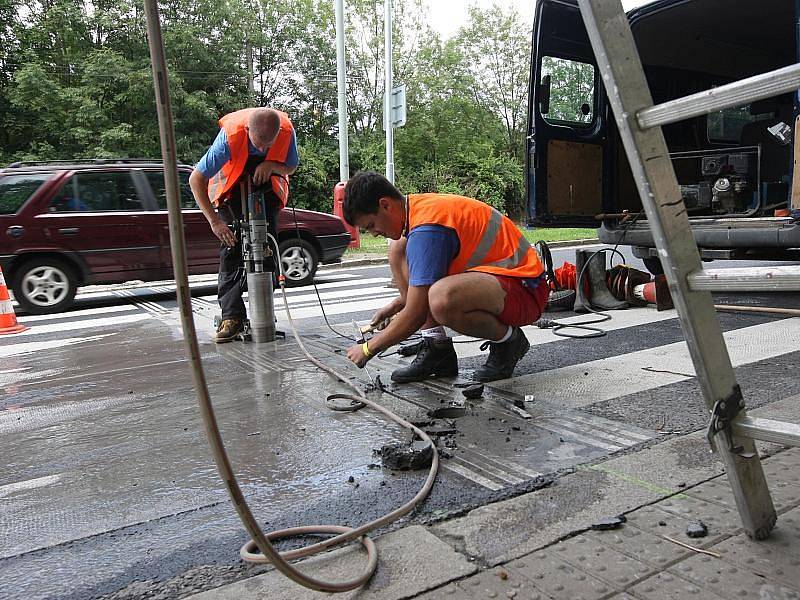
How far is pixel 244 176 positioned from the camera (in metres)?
4.76

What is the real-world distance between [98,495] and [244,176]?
9.72 feet

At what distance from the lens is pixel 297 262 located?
891cm

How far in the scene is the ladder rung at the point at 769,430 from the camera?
4.74 ft

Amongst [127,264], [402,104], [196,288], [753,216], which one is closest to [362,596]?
[753,216]

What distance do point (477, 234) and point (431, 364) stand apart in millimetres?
817

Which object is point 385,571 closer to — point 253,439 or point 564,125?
point 253,439

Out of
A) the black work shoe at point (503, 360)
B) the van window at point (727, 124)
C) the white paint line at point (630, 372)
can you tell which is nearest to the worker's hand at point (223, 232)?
the black work shoe at point (503, 360)

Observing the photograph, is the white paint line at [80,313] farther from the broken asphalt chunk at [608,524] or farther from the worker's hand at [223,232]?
the broken asphalt chunk at [608,524]

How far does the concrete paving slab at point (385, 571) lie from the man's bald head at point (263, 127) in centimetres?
333

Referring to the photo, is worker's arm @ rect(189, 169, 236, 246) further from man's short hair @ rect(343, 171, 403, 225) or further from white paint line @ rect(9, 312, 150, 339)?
white paint line @ rect(9, 312, 150, 339)

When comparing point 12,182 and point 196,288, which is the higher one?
point 12,182

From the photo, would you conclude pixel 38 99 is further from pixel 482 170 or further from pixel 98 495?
pixel 98 495

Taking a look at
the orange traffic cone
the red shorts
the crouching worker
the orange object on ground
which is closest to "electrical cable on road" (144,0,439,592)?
the crouching worker

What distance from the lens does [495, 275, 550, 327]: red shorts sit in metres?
3.41
